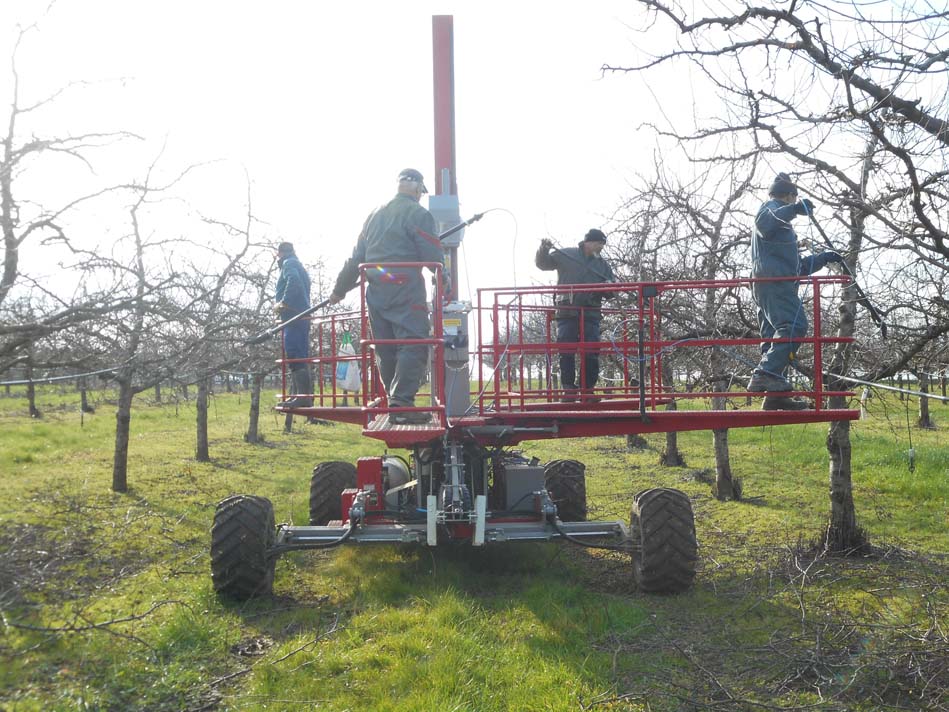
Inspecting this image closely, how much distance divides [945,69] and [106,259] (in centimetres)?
611

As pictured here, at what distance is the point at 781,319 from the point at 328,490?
4925 mm

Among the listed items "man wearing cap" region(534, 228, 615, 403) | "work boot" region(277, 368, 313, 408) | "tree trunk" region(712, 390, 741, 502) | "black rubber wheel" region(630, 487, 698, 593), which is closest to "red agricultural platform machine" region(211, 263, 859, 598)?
"black rubber wheel" region(630, 487, 698, 593)

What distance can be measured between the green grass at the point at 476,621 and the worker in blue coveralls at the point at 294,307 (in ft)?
5.61

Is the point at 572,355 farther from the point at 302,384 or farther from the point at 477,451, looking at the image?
the point at 302,384

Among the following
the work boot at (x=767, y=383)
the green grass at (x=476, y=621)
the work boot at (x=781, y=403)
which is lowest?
the green grass at (x=476, y=621)

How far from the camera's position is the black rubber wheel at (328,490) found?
859 centimetres

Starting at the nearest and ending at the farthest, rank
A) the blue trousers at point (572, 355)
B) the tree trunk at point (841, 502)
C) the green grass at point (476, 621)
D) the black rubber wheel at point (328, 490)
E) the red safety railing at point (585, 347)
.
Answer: the green grass at point (476, 621) → the red safety railing at point (585, 347) → the tree trunk at point (841, 502) → the blue trousers at point (572, 355) → the black rubber wheel at point (328, 490)

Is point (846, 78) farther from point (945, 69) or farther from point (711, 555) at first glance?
point (711, 555)

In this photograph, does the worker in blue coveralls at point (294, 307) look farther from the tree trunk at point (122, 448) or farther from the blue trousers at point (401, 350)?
the tree trunk at point (122, 448)

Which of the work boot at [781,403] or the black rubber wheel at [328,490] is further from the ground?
the work boot at [781,403]

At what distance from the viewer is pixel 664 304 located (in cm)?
891

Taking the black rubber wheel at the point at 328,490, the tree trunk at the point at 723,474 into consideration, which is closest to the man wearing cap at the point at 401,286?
the black rubber wheel at the point at 328,490

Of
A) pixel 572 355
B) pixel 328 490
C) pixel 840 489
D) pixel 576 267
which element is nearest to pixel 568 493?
pixel 572 355

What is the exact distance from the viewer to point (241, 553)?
20.1ft
